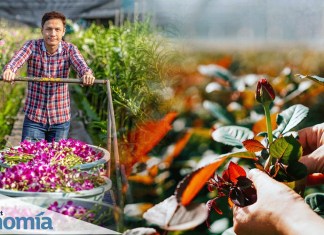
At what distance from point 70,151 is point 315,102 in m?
0.71

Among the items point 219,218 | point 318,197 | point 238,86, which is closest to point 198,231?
point 219,218

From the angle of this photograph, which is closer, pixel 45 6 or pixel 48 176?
pixel 48 176

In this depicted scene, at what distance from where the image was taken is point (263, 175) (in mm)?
721

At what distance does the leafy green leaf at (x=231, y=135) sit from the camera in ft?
2.60

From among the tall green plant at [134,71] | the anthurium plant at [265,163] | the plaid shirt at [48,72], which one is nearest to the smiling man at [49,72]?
the plaid shirt at [48,72]

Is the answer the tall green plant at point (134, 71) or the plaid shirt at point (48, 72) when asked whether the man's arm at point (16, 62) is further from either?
the tall green plant at point (134, 71)

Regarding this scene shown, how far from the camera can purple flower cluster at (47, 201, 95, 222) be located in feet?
3.27

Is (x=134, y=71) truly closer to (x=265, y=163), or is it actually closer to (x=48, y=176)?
(x=48, y=176)

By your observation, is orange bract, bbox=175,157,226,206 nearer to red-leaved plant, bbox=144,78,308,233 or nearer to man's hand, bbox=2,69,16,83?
red-leaved plant, bbox=144,78,308,233

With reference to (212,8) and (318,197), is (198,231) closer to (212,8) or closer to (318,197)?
(318,197)

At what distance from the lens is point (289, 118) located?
0.83 meters

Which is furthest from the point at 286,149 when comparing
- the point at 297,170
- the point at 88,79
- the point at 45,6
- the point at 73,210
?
the point at 45,6

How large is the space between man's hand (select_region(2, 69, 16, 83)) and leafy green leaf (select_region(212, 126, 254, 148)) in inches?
35.8

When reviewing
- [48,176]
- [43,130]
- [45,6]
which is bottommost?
[43,130]
